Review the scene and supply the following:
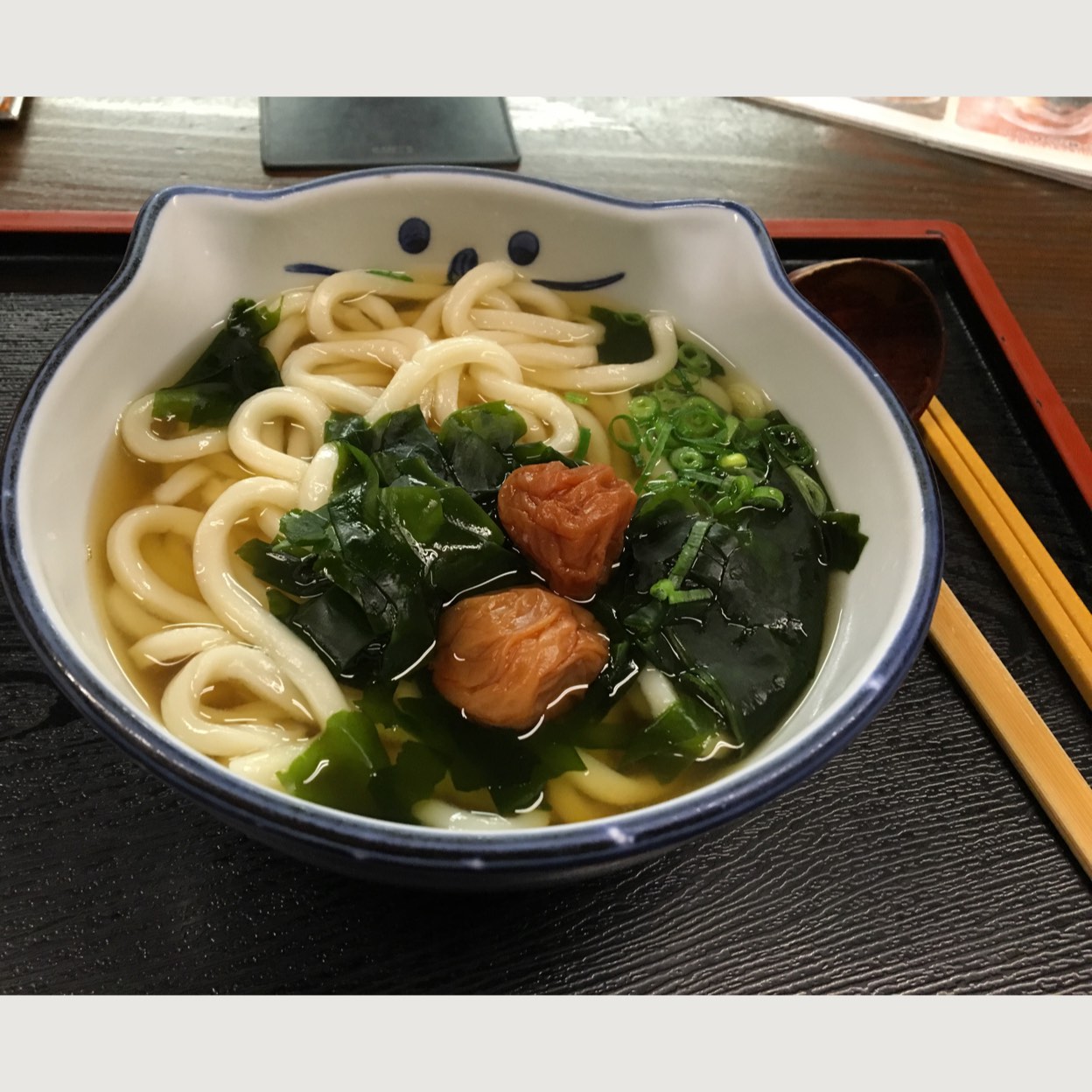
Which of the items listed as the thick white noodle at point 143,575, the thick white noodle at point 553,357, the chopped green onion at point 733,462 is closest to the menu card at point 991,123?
the thick white noodle at point 553,357

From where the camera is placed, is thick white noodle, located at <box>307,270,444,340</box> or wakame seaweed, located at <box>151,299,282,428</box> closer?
wakame seaweed, located at <box>151,299,282,428</box>

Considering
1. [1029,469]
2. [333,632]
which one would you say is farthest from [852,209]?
[333,632]

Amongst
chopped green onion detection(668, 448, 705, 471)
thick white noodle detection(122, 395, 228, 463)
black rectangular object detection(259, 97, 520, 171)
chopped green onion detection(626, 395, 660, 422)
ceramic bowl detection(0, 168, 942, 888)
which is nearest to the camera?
ceramic bowl detection(0, 168, 942, 888)

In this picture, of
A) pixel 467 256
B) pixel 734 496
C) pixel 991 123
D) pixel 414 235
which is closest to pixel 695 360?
pixel 734 496

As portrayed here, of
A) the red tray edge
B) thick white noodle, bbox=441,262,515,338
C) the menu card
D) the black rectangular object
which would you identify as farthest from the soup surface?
the menu card

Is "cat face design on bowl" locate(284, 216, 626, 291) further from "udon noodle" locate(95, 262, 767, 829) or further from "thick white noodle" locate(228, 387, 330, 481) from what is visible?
"thick white noodle" locate(228, 387, 330, 481)

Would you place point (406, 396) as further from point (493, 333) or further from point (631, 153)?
point (631, 153)
